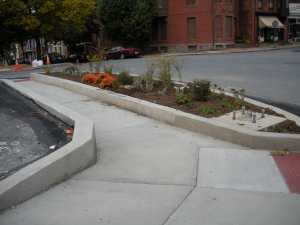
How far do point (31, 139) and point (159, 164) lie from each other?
2490 mm

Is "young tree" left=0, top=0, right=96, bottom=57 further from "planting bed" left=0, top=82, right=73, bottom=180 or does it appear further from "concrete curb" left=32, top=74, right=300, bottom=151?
"planting bed" left=0, top=82, right=73, bottom=180

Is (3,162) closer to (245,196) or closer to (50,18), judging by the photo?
(245,196)

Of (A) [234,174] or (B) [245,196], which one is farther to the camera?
(A) [234,174]

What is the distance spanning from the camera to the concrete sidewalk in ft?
15.4

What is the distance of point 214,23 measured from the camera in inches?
1800

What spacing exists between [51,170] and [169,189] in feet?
4.65

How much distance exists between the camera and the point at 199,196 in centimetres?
527

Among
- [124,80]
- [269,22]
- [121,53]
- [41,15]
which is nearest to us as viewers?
[124,80]

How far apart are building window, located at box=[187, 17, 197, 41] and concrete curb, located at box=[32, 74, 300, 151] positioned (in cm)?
3598

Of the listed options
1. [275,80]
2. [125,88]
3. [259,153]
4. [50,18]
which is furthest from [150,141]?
[50,18]

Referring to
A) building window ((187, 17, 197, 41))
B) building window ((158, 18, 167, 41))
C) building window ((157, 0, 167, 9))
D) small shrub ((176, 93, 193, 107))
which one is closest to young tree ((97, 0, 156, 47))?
building window ((157, 0, 167, 9))

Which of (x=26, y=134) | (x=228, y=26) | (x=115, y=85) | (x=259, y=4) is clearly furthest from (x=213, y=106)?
(x=259, y=4)

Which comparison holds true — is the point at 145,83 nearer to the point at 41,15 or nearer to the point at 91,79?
the point at 91,79

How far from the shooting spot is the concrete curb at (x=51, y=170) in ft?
16.5
